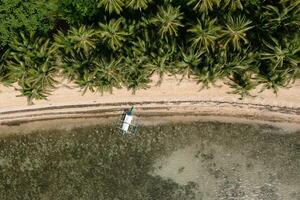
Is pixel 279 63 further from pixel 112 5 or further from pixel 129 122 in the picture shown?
pixel 129 122

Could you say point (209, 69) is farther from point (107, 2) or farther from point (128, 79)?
point (107, 2)

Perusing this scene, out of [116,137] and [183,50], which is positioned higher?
[183,50]

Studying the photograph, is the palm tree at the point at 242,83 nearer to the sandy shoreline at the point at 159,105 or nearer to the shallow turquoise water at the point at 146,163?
the sandy shoreline at the point at 159,105

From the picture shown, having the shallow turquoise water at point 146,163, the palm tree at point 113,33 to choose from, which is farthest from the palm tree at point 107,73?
the shallow turquoise water at point 146,163

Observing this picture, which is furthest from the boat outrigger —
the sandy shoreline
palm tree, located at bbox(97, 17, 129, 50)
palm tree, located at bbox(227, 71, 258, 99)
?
palm tree, located at bbox(227, 71, 258, 99)

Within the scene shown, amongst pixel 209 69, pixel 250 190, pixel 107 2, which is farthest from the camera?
pixel 250 190

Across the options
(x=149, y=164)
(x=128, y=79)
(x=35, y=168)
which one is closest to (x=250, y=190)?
(x=149, y=164)
